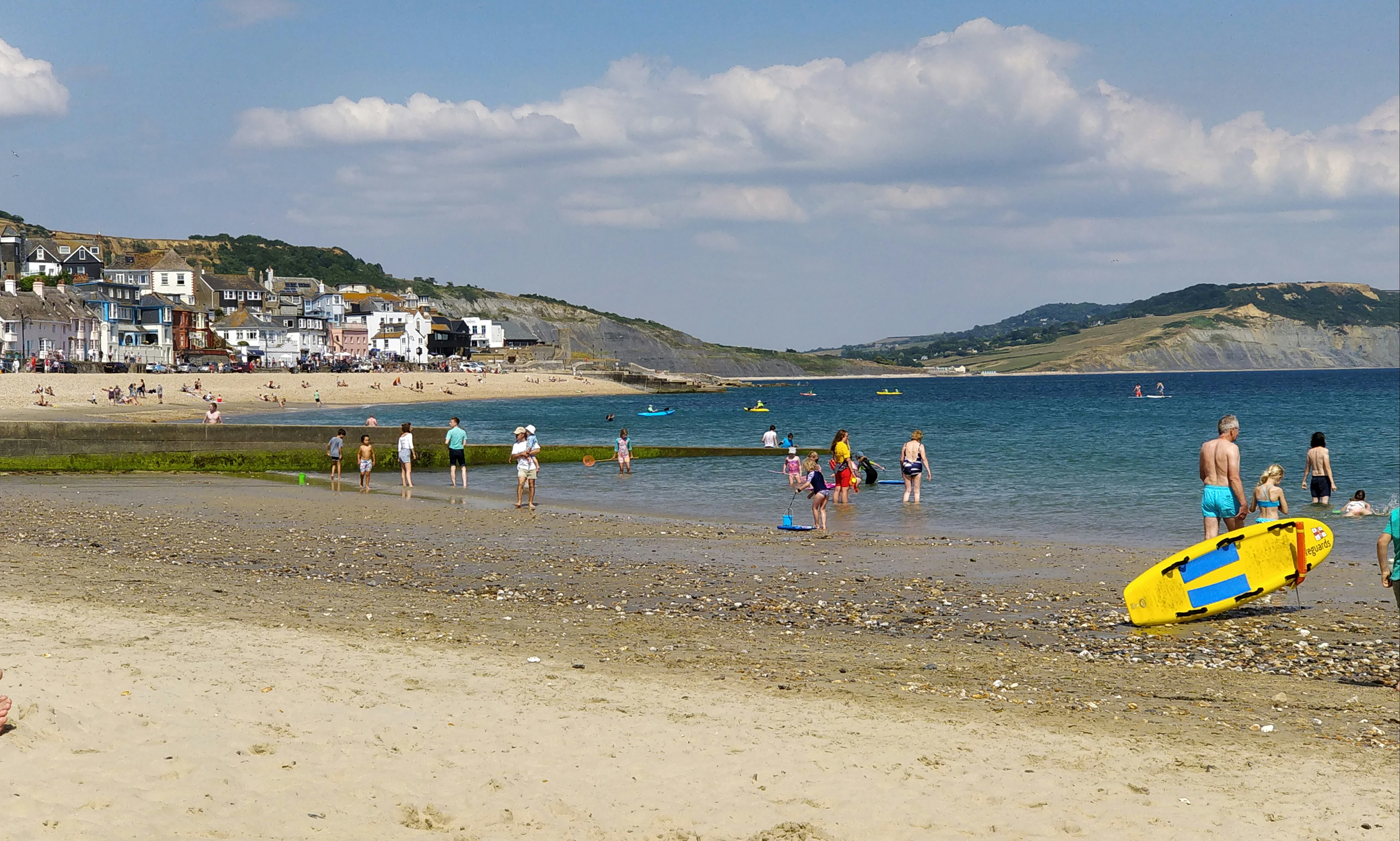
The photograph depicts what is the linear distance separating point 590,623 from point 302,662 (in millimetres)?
3106

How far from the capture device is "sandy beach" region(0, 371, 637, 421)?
6344 centimetres

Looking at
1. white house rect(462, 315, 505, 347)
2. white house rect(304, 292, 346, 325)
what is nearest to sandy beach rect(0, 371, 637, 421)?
white house rect(304, 292, 346, 325)

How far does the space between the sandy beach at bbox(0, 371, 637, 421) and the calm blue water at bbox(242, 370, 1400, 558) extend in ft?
16.7

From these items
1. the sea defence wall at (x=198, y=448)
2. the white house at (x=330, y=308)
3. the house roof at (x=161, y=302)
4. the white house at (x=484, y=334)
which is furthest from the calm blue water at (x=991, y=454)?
the white house at (x=484, y=334)

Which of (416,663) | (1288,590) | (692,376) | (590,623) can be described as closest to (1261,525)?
(1288,590)

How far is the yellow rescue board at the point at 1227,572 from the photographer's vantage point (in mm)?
11531

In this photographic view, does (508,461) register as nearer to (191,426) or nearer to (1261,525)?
(191,426)

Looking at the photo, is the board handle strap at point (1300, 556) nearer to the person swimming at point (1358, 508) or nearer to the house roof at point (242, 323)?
the person swimming at point (1358, 508)

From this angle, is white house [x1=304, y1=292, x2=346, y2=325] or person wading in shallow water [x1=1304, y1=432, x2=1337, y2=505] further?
white house [x1=304, y1=292, x2=346, y2=325]

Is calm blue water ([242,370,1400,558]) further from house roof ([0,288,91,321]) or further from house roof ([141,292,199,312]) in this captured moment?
house roof ([141,292,199,312])

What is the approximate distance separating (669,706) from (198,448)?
27.1 metres

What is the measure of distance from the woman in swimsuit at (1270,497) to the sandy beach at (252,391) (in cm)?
4819

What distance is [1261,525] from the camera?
12.2 meters

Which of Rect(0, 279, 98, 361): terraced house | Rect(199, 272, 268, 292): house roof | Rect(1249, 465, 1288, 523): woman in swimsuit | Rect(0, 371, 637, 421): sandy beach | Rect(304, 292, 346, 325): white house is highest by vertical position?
Rect(199, 272, 268, 292): house roof
